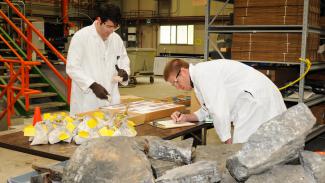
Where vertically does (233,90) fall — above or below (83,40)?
below

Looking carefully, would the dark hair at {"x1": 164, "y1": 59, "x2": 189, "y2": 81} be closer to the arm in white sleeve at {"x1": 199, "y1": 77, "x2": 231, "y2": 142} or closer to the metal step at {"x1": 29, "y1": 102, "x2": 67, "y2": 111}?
the arm in white sleeve at {"x1": 199, "y1": 77, "x2": 231, "y2": 142}

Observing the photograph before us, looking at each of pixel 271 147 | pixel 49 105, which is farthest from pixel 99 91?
pixel 49 105

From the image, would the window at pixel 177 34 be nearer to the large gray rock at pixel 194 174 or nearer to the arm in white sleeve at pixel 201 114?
the arm in white sleeve at pixel 201 114

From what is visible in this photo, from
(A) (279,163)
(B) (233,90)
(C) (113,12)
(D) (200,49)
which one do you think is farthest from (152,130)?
(D) (200,49)

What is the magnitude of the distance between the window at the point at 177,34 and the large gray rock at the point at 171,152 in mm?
13670

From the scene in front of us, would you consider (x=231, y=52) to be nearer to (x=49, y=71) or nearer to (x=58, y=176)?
(x=58, y=176)

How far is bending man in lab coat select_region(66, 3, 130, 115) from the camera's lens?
3092 millimetres

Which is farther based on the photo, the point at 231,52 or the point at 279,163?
the point at 231,52

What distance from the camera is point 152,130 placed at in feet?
8.40

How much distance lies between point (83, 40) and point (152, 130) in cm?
112

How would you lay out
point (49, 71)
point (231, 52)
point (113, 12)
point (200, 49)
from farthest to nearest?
1. point (200, 49)
2. point (49, 71)
3. point (231, 52)
4. point (113, 12)

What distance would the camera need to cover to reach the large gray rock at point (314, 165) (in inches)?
56.2

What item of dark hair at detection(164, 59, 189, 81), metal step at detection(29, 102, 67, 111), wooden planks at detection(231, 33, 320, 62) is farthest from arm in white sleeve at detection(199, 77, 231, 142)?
metal step at detection(29, 102, 67, 111)

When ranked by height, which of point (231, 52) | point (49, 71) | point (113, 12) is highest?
point (113, 12)
